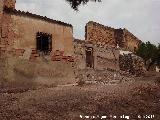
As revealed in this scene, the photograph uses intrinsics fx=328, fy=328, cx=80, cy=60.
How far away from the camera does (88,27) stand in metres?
33.1

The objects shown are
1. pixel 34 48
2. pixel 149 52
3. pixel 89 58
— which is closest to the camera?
pixel 34 48

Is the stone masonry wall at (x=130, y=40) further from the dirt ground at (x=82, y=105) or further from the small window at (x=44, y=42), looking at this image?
the dirt ground at (x=82, y=105)

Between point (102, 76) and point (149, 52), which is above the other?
point (149, 52)

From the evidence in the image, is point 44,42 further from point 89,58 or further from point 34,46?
point 89,58

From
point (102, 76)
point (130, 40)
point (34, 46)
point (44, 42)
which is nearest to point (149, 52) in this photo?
point (130, 40)

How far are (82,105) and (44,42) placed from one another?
6670 millimetres

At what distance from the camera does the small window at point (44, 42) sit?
57.8 ft

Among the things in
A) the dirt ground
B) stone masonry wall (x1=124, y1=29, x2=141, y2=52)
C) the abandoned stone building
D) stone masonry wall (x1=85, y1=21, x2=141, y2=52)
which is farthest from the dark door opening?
the dirt ground

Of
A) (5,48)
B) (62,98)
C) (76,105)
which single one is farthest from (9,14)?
(76,105)

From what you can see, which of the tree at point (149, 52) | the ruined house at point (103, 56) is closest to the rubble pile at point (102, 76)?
the ruined house at point (103, 56)

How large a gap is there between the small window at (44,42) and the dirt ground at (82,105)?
148 inches

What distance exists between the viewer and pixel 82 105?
12055mm

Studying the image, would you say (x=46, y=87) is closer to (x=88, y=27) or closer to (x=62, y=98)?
(x=62, y=98)

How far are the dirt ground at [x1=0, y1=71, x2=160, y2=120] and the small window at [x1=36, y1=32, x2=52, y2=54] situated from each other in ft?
12.3
